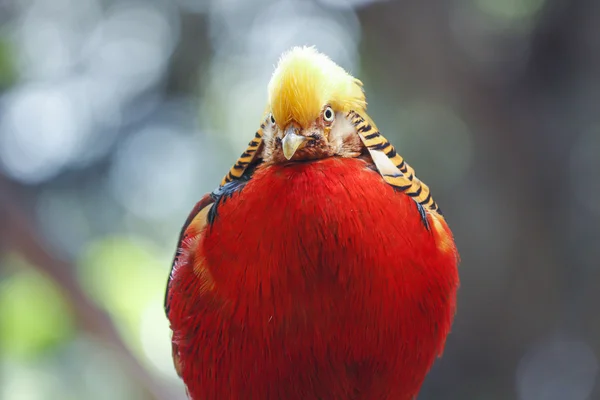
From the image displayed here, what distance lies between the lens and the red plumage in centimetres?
138

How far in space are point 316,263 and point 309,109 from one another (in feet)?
1.21

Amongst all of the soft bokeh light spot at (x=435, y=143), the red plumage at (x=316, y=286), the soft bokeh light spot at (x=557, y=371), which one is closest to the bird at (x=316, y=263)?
the red plumage at (x=316, y=286)

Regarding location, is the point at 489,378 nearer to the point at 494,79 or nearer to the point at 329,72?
the point at 494,79

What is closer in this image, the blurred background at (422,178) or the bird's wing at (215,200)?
the bird's wing at (215,200)

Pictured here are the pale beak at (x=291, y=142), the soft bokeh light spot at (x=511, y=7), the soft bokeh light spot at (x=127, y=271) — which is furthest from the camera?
the soft bokeh light spot at (x=127, y=271)

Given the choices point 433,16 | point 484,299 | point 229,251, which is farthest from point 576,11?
point 229,251

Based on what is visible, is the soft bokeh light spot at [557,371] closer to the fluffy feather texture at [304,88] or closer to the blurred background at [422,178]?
the blurred background at [422,178]

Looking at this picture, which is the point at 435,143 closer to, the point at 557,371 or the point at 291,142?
the point at 557,371

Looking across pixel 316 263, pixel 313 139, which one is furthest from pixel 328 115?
pixel 316 263

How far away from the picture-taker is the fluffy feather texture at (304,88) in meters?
1.40

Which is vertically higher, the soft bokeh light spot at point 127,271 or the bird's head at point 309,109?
the soft bokeh light spot at point 127,271

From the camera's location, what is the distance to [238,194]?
149cm

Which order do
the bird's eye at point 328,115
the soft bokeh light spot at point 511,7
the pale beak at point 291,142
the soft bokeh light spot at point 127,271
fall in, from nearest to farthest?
the pale beak at point 291,142
the bird's eye at point 328,115
the soft bokeh light spot at point 511,7
the soft bokeh light spot at point 127,271

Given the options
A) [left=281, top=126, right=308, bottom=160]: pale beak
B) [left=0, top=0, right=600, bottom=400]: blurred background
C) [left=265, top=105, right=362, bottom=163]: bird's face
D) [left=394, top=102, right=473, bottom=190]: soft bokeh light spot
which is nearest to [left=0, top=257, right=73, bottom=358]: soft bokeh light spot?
[left=0, top=0, right=600, bottom=400]: blurred background
